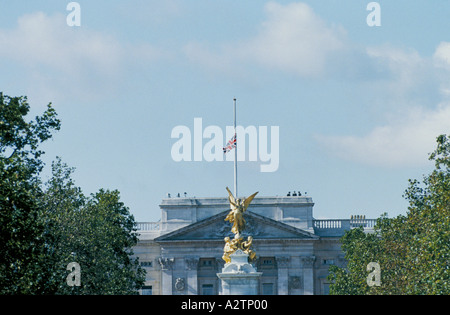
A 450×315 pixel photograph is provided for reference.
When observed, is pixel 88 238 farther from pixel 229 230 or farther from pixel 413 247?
pixel 229 230

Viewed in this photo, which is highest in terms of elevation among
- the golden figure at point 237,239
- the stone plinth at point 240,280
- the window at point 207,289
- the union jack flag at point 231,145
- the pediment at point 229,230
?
the union jack flag at point 231,145

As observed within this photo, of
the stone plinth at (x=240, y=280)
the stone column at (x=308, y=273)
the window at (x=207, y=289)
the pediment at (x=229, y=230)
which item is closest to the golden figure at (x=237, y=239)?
the stone plinth at (x=240, y=280)

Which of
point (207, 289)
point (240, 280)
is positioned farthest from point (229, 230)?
point (240, 280)

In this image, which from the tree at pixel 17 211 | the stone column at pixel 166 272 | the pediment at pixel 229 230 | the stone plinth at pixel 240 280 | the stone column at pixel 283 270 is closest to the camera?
the tree at pixel 17 211

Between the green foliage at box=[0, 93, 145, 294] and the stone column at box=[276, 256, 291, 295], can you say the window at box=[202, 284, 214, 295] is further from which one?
the green foliage at box=[0, 93, 145, 294]

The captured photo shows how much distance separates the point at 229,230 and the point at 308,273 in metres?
12.7

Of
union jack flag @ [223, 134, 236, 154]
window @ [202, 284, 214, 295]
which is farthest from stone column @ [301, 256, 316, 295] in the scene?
union jack flag @ [223, 134, 236, 154]

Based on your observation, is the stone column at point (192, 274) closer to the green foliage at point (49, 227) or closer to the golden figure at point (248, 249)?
the green foliage at point (49, 227)

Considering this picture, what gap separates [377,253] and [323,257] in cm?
4233

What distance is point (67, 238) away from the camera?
266 feet

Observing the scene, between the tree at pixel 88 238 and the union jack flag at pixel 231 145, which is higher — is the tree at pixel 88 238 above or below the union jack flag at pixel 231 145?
below

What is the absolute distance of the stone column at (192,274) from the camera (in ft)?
450

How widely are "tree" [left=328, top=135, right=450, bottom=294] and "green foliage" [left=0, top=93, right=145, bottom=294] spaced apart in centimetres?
2262

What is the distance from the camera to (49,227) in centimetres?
5816
